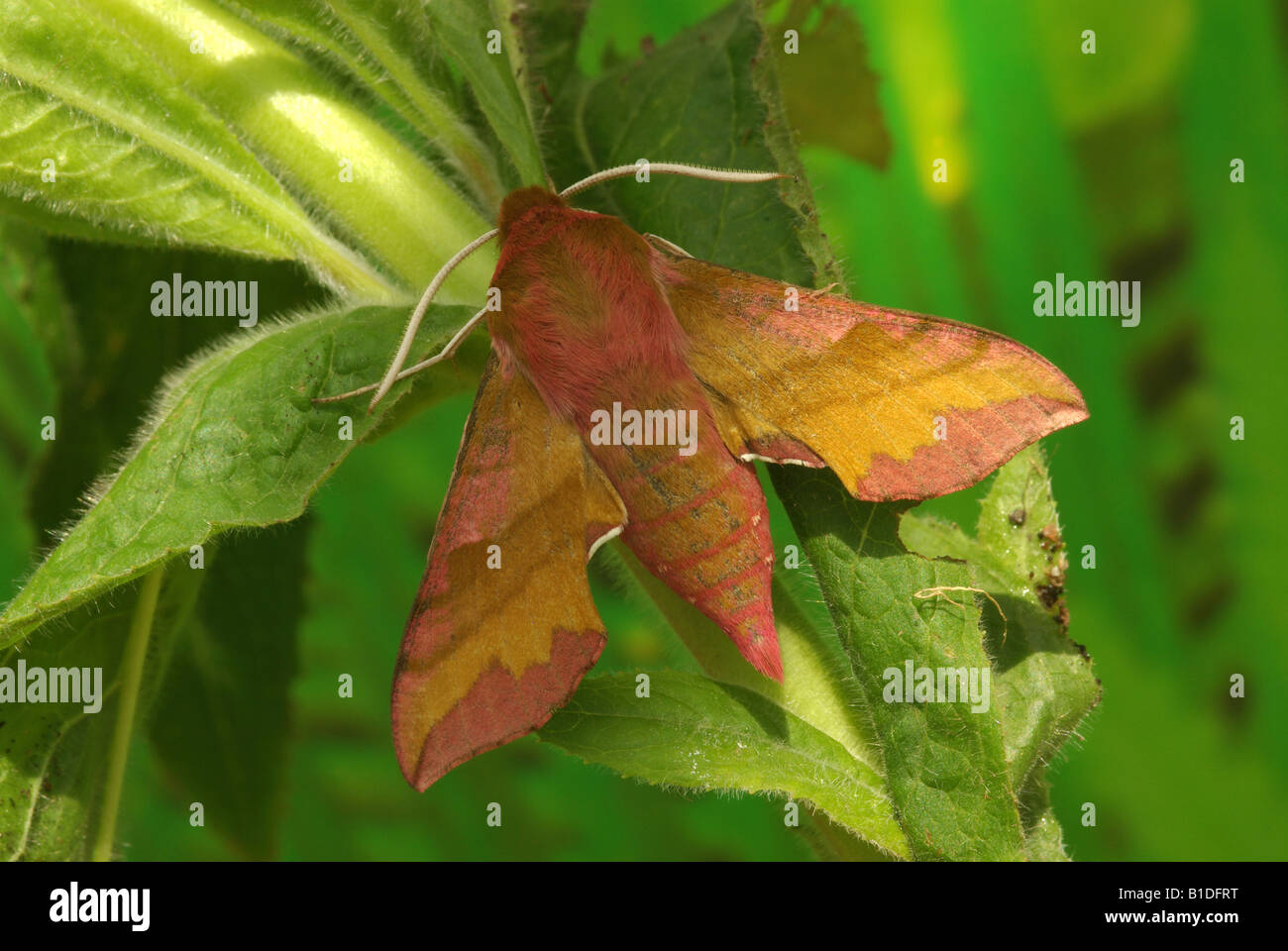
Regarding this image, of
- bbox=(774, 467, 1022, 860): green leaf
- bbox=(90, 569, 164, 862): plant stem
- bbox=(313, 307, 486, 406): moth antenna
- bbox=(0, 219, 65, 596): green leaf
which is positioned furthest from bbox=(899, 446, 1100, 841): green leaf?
bbox=(0, 219, 65, 596): green leaf

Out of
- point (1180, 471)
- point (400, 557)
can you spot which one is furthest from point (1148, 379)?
point (400, 557)

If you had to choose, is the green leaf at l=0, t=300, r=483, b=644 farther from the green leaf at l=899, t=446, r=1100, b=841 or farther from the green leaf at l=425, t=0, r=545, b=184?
the green leaf at l=899, t=446, r=1100, b=841

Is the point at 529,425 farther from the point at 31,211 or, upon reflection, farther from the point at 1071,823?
the point at 1071,823

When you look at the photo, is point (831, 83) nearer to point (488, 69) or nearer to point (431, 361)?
point (488, 69)

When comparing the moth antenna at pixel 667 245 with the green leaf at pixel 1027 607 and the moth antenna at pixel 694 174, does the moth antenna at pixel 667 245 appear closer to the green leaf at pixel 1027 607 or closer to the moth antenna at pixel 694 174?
the moth antenna at pixel 694 174

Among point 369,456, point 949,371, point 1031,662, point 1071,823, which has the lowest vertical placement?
point 1071,823

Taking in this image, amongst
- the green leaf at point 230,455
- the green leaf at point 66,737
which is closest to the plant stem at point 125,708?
the green leaf at point 66,737

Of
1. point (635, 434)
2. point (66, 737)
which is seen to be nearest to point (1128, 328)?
point (635, 434)
